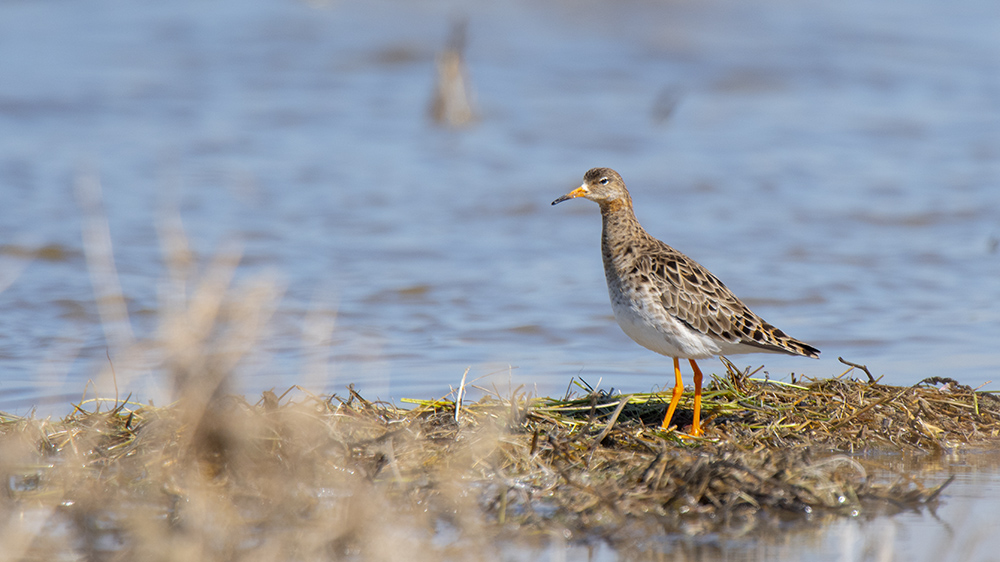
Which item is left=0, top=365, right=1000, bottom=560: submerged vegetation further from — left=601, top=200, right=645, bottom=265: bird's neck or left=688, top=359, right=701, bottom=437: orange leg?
left=601, top=200, right=645, bottom=265: bird's neck

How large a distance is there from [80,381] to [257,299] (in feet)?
10.3

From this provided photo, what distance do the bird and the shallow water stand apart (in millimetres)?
820

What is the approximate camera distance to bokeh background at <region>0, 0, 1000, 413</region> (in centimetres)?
803

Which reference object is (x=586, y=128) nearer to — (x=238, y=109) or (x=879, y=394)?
(x=238, y=109)

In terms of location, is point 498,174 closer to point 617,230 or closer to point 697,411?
point 617,230

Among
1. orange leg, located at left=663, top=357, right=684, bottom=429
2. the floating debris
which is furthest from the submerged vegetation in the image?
the floating debris

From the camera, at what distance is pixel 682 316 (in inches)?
230

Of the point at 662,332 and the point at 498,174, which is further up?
the point at 498,174

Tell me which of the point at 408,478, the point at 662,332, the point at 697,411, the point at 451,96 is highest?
the point at 451,96

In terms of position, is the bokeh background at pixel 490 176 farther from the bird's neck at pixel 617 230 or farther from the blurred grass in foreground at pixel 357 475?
the bird's neck at pixel 617 230

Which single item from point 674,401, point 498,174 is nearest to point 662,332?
point 674,401

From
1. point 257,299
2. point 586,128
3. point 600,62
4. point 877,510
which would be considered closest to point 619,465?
point 877,510

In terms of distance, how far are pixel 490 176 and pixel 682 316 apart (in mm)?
8020

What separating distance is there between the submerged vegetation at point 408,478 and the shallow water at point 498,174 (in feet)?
1.25
